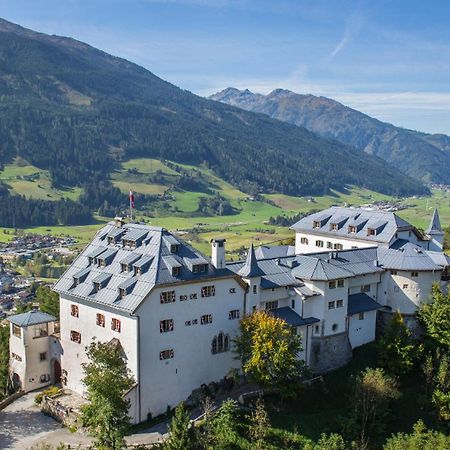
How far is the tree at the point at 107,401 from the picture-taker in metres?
52.1

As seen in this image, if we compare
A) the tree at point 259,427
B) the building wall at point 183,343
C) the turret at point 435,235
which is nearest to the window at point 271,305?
the building wall at point 183,343

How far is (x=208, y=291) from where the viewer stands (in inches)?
2479

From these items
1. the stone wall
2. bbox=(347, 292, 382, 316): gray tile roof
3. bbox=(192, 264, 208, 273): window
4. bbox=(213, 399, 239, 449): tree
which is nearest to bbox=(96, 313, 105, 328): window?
bbox=(192, 264, 208, 273): window

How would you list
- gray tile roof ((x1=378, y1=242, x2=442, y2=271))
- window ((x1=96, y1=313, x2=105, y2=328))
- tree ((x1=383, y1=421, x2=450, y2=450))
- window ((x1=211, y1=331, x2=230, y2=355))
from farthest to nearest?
gray tile roof ((x1=378, y1=242, x2=442, y2=271)), window ((x1=211, y1=331, x2=230, y2=355)), window ((x1=96, y1=313, x2=105, y2=328)), tree ((x1=383, y1=421, x2=450, y2=450))

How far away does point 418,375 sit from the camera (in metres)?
72.6

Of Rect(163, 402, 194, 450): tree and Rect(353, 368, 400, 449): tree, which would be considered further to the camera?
Rect(353, 368, 400, 449): tree

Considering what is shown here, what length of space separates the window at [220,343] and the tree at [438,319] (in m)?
27.3

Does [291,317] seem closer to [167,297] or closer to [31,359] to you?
[167,297]

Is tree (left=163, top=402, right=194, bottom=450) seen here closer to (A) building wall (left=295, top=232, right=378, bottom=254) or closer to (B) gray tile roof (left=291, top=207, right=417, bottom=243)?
(B) gray tile roof (left=291, top=207, right=417, bottom=243)

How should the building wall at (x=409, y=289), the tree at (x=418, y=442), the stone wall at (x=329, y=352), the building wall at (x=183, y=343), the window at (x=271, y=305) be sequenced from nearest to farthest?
the tree at (x=418, y=442) < the building wall at (x=183, y=343) < the window at (x=271, y=305) < the stone wall at (x=329, y=352) < the building wall at (x=409, y=289)

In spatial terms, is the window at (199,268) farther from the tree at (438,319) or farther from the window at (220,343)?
the tree at (438,319)

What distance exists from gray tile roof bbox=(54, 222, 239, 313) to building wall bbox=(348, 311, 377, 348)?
67.2 feet

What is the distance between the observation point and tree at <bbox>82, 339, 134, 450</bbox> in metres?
52.1

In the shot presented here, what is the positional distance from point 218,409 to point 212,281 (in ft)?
43.7
